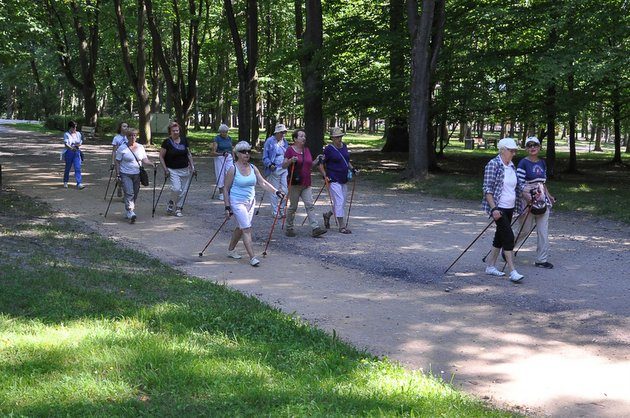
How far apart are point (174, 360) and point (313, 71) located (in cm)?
2001

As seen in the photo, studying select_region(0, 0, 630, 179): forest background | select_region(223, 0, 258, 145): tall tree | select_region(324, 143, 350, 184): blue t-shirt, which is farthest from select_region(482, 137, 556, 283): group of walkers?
select_region(223, 0, 258, 145): tall tree

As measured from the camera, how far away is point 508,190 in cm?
943

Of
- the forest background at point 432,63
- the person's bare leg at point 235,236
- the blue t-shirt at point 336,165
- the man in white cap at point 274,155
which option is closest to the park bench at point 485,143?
the forest background at point 432,63

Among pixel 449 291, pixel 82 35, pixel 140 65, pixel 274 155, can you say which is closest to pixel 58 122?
pixel 82 35

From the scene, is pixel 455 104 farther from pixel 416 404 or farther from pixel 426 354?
pixel 416 404

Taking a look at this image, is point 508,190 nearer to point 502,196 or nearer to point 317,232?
point 502,196

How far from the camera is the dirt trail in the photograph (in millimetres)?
5891

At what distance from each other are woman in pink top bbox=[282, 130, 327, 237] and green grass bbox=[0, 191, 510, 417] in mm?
4160

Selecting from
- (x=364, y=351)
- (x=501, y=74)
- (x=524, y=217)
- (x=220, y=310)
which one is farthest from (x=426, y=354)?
(x=501, y=74)

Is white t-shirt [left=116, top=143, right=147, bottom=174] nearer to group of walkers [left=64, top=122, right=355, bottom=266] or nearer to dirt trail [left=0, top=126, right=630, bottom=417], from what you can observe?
group of walkers [left=64, top=122, right=355, bottom=266]

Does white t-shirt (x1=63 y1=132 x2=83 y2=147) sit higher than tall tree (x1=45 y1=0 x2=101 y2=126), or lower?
lower

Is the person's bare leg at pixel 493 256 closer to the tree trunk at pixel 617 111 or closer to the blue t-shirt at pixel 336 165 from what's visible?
the blue t-shirt at pixel 336 165

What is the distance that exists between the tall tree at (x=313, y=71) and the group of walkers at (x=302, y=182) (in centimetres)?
870

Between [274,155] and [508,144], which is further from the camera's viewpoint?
[274,155]
